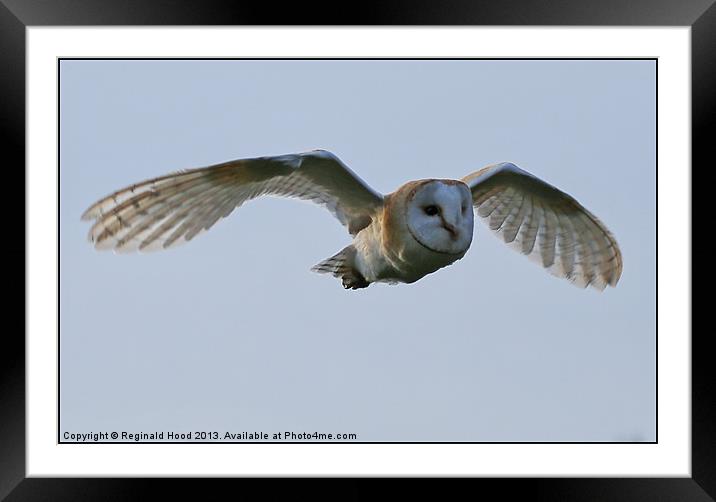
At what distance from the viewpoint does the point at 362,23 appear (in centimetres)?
225

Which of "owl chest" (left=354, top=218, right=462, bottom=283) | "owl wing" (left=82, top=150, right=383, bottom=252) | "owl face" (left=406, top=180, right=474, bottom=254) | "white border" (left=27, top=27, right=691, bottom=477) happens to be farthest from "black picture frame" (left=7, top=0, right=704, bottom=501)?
"owl chest" (left=354, top=218, right=462, bottom=283)

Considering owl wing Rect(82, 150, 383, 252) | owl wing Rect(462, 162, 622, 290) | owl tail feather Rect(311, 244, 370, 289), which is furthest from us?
owl wing Rect(462, 162, 622, 290)

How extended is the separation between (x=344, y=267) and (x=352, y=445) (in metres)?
0.76

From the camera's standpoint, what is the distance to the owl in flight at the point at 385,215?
2430mm

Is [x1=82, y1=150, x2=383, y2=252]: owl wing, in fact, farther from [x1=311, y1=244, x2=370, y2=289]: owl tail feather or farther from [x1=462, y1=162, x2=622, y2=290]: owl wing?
[x1=462, y1=162, x2=622, y2=290]: owl wing

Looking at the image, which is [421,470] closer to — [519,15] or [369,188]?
[369,188]

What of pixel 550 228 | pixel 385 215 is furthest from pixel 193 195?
pixel 550 228

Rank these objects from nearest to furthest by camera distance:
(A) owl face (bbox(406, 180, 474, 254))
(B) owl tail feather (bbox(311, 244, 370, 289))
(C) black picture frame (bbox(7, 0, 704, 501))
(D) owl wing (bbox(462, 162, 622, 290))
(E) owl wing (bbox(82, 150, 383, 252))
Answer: (C) black picture frame (bbox(7, 0, 704, 501)), (E) owl wing (bbox(82, 150, 383, 252)), (A) owl face (bbox(406, 180, 474, 254)), (B) owl tail feather (bbox(311, 244, 370, 289)), (D) owl wing (bbox(462, 162, 622, 290))

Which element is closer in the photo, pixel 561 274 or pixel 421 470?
pixel 421 470

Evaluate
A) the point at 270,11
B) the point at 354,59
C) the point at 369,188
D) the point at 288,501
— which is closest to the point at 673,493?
the point at 288,501

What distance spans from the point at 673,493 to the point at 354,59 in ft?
4.73

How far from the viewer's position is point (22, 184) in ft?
7.56

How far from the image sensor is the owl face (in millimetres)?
2672

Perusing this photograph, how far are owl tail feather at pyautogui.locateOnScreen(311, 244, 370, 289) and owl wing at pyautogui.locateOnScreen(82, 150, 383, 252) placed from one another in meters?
0.26
